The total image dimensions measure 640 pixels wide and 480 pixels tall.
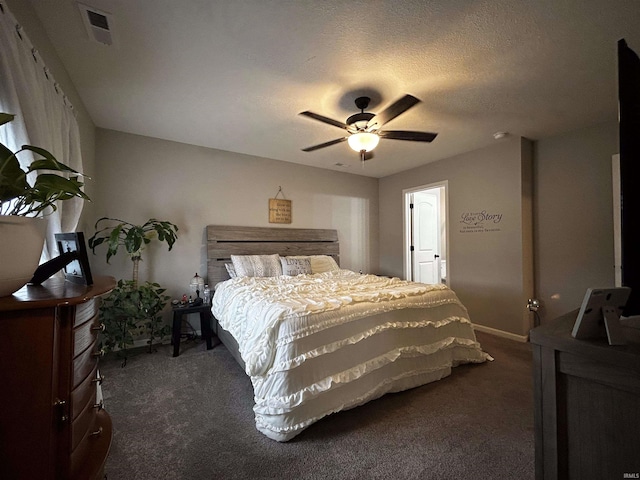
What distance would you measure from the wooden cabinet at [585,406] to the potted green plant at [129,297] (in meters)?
3.07

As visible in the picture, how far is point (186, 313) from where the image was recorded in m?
3.01

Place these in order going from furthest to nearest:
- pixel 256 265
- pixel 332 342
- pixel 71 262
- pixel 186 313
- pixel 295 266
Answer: pixel 295 266, pixel 256 265, pixel 186 313, pixel 332 342, pixel 71 262

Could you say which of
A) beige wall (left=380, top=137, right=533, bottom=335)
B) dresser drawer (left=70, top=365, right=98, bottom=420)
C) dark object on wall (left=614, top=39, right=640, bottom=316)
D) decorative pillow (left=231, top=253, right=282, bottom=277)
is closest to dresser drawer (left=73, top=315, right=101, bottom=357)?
dresser drawer (left=70, top=365, right=98, bottom=420)

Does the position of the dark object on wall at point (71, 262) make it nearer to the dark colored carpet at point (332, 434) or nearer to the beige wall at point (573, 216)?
the dark colored carpet at point (332, 434)

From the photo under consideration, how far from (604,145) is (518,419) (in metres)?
2.96

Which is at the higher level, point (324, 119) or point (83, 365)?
point (324, 119)

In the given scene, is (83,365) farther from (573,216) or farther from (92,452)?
(573,216)

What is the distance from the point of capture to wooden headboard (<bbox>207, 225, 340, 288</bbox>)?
11.6 ft

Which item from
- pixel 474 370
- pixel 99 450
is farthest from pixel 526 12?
pixel 99 450

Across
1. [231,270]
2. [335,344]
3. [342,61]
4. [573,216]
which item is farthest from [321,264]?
[573,216]

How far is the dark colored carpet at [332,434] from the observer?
141cm

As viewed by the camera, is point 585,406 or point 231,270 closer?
point 585,406

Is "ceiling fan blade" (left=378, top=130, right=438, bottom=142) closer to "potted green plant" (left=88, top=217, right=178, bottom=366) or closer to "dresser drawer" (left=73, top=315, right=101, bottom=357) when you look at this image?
"dresser drawer" (left=73, top=315, right=101, bottom=357)

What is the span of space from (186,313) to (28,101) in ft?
7.55
